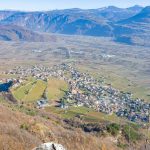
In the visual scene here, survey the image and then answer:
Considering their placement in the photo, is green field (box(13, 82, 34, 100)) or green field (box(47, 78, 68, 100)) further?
green field (box(47, 78, 68, 100))

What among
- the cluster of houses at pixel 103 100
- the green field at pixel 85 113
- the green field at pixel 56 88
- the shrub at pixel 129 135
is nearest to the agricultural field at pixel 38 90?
the green field at pixel 56 88

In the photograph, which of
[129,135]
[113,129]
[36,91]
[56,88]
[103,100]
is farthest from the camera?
[56,88]

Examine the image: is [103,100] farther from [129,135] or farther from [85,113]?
[129,135]

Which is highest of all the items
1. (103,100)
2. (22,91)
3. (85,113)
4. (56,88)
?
(22,91)

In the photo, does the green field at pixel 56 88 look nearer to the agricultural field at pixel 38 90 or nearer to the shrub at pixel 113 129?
the agricultural field at pixel 38 90

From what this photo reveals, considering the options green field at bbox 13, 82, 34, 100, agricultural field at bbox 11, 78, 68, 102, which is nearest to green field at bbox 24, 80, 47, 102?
agricultural field at bbox 11, 78, 68, 102

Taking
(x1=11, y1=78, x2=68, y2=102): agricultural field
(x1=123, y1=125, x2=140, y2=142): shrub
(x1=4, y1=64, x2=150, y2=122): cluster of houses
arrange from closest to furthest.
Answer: (x1=123, y1=125, x2=140, y2=142): shrub
(x1=4, y1=64, x2=150, y2=122): cluster of houses
(x1=11, y1=78, x2=68, y2=102): agricultural field

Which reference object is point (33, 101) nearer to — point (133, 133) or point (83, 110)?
point (83, 110)

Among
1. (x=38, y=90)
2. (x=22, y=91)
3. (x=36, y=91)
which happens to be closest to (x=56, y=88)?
(x=38, y=90)

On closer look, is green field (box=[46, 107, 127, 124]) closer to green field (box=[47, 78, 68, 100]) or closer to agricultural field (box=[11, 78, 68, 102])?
agricultural field (box=[11, 78, 68, 102])

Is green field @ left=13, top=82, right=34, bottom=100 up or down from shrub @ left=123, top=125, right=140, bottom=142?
down
